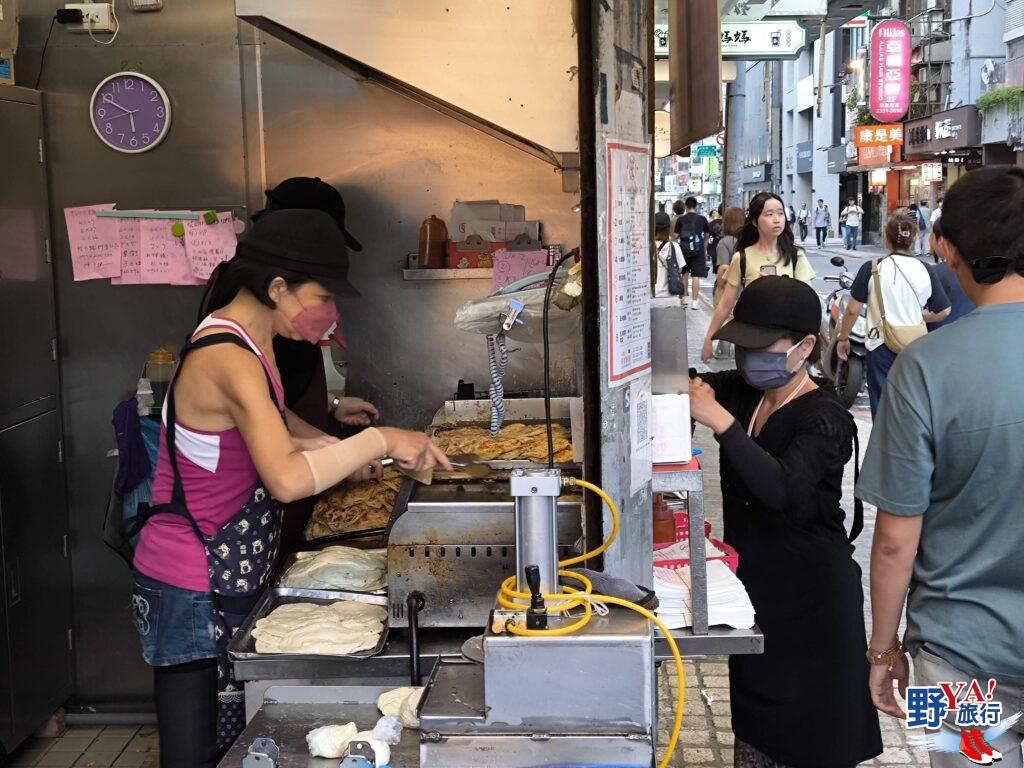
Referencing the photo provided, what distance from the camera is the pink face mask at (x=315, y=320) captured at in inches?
116

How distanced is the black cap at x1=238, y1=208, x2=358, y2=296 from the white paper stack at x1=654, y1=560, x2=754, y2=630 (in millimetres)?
1154

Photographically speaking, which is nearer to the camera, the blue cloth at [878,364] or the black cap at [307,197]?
the black cap at [307,197]


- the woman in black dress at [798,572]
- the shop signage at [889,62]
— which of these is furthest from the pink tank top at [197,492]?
the shop signage at [889,62]

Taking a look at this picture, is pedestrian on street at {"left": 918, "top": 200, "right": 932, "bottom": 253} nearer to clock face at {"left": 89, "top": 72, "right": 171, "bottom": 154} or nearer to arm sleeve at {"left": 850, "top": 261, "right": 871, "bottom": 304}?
arm sleeve at {"left": 850, "top": 261, "right": 871, "bottom": 304}

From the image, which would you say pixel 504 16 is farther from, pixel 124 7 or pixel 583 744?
pixel 124 7

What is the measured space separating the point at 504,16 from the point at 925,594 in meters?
1.77

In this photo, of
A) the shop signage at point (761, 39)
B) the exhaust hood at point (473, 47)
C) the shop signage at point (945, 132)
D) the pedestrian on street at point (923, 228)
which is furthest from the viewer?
the pedestrian on street at point (923, 228)

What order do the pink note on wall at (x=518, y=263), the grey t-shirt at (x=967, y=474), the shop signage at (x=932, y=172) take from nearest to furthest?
the grey t-shirt at (x=967, y=474) → the pink note on wall at (x=518, y=263) → the shop signage at (x=932, y=172)

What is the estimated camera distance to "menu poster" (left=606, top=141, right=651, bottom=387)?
2547mm

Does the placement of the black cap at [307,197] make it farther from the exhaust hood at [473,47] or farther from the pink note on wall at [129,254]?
the exhaust hood at [473,47]

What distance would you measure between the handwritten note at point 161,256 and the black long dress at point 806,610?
9.39ft

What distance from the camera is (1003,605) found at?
2.50m

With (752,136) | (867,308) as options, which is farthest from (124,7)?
(752,136)

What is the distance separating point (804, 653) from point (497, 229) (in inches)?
103
